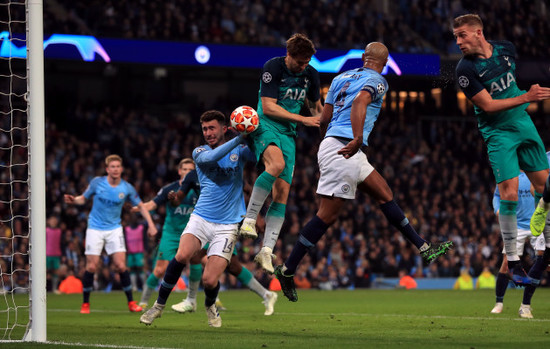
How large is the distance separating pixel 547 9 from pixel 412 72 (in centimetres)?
765

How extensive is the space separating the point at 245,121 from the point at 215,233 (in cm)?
170

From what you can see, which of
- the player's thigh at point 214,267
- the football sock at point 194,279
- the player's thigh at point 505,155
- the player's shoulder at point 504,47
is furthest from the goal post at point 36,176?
the football sock at point 194,279

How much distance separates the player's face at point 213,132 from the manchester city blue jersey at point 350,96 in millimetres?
1674

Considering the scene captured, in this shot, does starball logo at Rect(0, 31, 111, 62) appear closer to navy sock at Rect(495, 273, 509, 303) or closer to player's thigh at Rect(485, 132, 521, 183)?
navy sock at Rect(495, 273, 509, 303)

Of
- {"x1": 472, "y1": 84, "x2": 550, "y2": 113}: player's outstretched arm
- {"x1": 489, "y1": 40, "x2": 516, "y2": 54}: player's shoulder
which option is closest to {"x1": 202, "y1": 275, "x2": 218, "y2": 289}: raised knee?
{"x1": 472, "y1": 84, "x2": 550, "y2": 113}: player's outstretched arm

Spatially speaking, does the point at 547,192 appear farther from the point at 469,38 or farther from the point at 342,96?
the point at 342,96

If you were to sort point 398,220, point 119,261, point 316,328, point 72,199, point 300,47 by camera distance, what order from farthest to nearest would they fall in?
point 119,261 → point 72,199 → point 316,328 → point 300,47 → point 398,220

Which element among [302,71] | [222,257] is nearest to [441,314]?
[222,257]

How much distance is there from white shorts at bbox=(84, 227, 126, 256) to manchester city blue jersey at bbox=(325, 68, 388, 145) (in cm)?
626

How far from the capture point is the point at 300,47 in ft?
27.5

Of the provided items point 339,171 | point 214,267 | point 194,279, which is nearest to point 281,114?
point 339,171

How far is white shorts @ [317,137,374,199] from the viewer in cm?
785

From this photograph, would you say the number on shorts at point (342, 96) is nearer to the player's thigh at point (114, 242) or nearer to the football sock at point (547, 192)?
the football sock at point (547, 192)

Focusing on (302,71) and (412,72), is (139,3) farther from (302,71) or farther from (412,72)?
(302,71)
